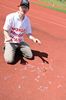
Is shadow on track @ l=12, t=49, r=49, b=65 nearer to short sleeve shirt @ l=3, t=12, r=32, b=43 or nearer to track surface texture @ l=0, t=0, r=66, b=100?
track surface texture @ l=0, t=0, r=66, b=100

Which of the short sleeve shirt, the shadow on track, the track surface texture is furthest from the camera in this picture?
the shadow on track

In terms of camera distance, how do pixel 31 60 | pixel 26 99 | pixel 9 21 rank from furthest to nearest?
pixel 31 60 → pixel 9 21 → pixel 26 99

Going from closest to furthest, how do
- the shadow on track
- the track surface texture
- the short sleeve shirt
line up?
the track surface texture → the short sleeve shirt → the shadow on track

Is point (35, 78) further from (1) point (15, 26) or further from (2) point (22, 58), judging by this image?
(1) point (15, 26)

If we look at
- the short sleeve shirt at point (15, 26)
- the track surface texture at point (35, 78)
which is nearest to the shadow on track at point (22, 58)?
the track surface texture at point (35, 78)

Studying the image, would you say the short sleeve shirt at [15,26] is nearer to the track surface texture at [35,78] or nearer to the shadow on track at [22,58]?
the shadow on track at [22,58]

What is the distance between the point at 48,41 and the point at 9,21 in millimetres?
2546

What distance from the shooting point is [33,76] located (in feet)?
10.7

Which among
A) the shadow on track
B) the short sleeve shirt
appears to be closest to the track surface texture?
the shadow on track

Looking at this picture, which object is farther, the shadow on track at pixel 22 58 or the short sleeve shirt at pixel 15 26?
the shadow on track at pixel 22 58

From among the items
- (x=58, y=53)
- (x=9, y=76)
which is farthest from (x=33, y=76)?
(x=58, y=53)

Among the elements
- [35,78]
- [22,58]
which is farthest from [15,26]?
[35,78]

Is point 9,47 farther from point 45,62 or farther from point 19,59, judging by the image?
point 45,62

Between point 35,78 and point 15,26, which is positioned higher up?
point 15,26
